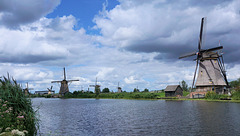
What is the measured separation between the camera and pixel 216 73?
58375 mm

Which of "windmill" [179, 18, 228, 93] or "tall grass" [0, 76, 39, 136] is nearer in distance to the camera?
"tall grass" [0, 76, 39, 136]

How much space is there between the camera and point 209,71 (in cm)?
5900

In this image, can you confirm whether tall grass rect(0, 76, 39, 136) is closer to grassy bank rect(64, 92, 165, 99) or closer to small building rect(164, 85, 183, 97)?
small building rect(164, 85, 183, 97)

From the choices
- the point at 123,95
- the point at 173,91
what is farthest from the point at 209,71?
the point at 123,95

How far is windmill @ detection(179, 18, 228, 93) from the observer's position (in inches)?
2290

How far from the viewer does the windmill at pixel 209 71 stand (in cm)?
5816

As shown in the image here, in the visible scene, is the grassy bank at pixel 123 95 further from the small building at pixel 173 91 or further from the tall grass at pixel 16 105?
the tall grass at pixel 16 105

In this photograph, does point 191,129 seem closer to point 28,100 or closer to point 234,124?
point 234,124

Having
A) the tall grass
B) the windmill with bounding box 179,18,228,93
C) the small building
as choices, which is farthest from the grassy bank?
the tall grass

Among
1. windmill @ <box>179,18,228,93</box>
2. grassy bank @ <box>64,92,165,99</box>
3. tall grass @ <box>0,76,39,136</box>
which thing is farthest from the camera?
grassy bank @ <box>64,92,165,99</box>

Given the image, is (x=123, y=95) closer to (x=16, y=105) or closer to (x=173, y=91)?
(x=173, y=91)

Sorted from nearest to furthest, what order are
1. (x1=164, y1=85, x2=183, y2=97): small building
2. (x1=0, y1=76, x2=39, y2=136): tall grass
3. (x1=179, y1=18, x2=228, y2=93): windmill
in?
(x1=0, y1=76, x2=39, y2=136): tall grass
(x1=179, y1=18, x2=228, y2=93): windmill
(x1=164, y1=85, x2=183, y2=97): small building

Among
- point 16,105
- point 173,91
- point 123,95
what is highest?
point 16,105

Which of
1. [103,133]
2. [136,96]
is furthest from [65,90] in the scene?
[103,133]
